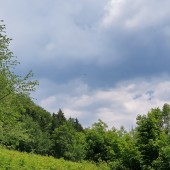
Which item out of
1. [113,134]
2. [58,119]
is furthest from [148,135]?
[58,119]

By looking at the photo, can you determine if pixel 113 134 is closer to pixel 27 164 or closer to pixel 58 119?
pixel 27 164

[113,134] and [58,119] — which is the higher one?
[58,119]

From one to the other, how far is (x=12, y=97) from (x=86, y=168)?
9.46 meters

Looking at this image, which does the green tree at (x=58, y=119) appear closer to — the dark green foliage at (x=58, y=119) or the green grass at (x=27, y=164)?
the dark green foliage at (x=58, y=119)

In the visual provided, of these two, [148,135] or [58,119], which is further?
[58,119]

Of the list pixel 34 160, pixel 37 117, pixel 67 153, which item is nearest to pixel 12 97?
pixel 34 160

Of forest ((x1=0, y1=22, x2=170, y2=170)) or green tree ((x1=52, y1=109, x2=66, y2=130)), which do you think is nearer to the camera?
forest ((x1=0, y1=22, x2=170, y2=170))

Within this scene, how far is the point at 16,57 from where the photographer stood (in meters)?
33.6

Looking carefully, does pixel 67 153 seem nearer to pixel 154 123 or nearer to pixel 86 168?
pixel 86 168

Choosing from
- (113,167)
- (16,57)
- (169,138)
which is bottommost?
(113,167)

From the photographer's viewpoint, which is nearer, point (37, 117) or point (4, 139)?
point (4, 139)

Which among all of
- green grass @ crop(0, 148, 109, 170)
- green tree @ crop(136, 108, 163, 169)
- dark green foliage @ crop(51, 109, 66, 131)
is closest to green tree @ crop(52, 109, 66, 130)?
dark green foliage @ crop(51, 109, 66, 131)

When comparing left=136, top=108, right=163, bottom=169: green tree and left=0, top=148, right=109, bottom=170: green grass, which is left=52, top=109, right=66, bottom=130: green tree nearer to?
left=0, top=148, right=109, bottom=170: green grass

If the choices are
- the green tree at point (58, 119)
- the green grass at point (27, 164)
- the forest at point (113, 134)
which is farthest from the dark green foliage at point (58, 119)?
the green grass at point (27, 164)
